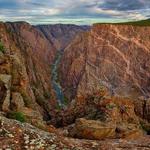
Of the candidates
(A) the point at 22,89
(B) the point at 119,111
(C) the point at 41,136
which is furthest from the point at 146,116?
(C) the point at 41,136

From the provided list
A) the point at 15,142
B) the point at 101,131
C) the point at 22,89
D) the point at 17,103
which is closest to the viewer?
the point at 15,142

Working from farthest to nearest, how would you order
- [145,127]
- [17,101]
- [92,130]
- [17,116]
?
[145,127]
[17,101]
[17,116]
[92,130]

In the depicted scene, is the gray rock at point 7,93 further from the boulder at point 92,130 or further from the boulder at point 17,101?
the boulder at point 92,130

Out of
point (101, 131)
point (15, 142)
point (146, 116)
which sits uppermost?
point (15, 142)

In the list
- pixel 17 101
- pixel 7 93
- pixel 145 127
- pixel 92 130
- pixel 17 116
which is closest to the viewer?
pixel 92 130

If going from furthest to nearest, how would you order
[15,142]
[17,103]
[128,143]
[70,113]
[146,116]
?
1. [146,116]
2. [70,113]
3. [17,103]
4. [128,143]
5. [15,142]

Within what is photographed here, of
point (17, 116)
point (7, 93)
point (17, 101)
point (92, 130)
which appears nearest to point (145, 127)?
point (17, 101)

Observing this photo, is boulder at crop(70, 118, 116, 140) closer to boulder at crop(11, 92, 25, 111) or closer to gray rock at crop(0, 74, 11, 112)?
gray rock at crop(0, 74, 11, 112)

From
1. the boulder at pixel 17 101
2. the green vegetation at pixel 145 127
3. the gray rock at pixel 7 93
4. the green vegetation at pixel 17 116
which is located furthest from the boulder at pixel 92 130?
the green vegetation at pixel 145 127

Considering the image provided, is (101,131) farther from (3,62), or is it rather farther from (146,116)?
(146,116)

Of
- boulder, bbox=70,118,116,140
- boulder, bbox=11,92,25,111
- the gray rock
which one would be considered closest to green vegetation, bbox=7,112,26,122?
the gray rock

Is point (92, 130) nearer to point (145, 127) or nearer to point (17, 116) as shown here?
point (17, 116)
